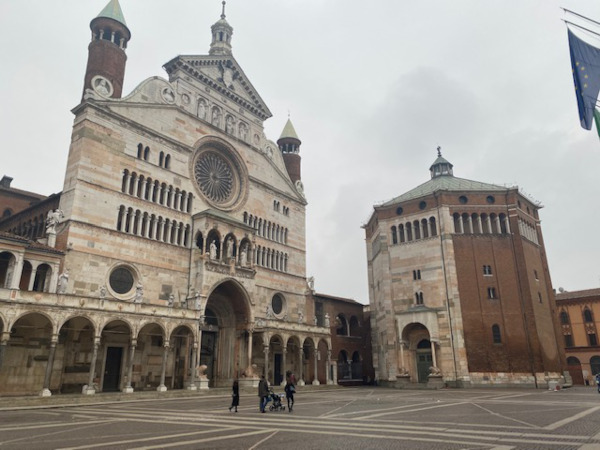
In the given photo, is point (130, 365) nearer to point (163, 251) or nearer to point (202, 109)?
point (163, 251)

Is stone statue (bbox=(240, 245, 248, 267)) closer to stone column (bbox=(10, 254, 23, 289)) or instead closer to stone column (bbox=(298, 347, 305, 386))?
stone column (bbox=(298, 347, 305, 386))

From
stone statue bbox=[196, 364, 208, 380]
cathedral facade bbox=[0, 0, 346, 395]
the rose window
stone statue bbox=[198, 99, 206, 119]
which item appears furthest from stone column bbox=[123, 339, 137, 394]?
stone statue bbox=[198, 99, 206, 119]

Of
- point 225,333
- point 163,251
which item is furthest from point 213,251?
point 225,333

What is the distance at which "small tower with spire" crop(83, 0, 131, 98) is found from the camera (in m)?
33.5

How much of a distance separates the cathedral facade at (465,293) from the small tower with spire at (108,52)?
30.5 meters

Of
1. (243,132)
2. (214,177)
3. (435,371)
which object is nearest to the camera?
(214,177)

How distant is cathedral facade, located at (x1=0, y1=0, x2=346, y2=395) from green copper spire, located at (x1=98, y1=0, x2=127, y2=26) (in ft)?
0.52

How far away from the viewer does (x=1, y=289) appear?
22.4 meters

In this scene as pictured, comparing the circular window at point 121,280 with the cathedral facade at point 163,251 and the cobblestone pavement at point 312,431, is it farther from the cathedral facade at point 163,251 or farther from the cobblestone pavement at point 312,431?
the cobblestone pavement at point 312,431

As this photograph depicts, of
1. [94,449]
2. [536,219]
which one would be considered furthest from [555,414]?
[536,219]

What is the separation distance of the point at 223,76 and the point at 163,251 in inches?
768

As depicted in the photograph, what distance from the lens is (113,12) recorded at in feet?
117

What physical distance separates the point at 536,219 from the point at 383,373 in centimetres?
2467

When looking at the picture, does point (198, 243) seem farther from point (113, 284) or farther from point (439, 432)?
point (439, 432)
